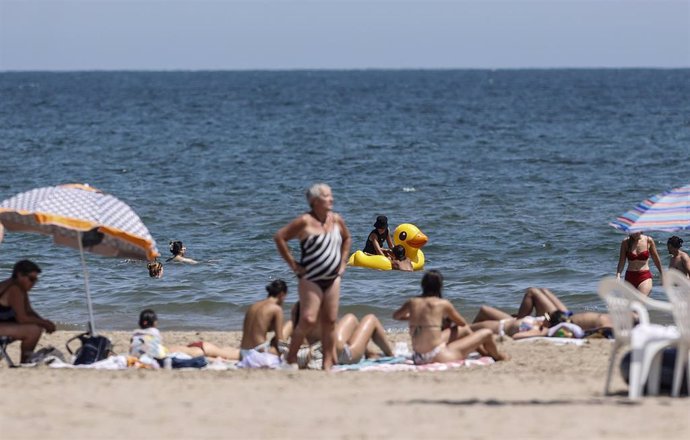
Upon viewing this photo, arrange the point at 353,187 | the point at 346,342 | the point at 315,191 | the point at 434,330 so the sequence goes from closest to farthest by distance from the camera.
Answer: the point at 315,191 → the point at 434,330 → the point at 346,342 → the point at 353,187

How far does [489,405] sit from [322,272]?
195 centimetres

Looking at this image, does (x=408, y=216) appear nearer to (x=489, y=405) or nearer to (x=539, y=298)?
(x=539, y=298)

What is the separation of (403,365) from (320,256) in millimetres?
1239

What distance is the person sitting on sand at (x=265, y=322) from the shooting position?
9.38 metres

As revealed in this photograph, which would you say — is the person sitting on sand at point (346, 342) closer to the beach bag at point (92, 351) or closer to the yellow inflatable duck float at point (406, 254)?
the beach bag at point (92, 351)

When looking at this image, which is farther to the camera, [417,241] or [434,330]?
[417,241]

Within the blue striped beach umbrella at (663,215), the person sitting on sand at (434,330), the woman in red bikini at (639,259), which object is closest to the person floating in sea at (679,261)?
the woman in red bikini at (639,259)

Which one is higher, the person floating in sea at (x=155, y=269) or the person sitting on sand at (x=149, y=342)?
the person sitting on sand at (x=149, y=342)

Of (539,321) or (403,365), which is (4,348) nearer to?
(403,365)

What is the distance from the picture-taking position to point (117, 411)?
739cm

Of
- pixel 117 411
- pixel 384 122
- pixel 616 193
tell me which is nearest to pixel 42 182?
pixel 616 193

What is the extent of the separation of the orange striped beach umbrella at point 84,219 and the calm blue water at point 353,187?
3.72 metres

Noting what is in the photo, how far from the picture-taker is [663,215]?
9.09 m

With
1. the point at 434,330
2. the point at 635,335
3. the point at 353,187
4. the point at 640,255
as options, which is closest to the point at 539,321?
the point at 434,330
